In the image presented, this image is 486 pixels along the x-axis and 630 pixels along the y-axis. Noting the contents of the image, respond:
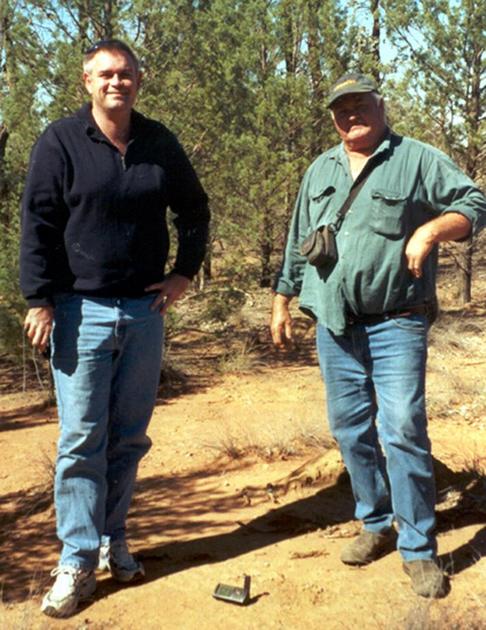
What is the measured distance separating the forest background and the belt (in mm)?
4256

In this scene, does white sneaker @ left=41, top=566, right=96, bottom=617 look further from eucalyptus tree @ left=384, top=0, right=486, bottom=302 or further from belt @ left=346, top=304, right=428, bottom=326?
eucalyptus tree @ left=384, top=0, right=486, bottom=302

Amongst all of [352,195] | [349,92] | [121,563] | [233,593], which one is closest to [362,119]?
[349,92]

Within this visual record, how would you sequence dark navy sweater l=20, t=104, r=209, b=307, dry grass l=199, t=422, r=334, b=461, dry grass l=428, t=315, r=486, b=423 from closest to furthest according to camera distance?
dark navy sweater l=20, t=104, r=209, b=307
dry grass l=199, t=422, r=334, b=461
dry grass l=428, t=315, r=486, b=423

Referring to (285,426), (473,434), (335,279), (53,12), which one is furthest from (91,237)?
(53,12)

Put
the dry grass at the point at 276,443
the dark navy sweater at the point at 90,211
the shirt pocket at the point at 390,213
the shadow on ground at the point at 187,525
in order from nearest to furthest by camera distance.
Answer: the dark navy sweater at the point at 90,211, the shirt pocket at the point at 390,213, the shadow on ground at the point at 187,525, the dry grass at the point at 276,443

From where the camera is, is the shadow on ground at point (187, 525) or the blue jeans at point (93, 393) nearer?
the blue jeans at point (93, 393)

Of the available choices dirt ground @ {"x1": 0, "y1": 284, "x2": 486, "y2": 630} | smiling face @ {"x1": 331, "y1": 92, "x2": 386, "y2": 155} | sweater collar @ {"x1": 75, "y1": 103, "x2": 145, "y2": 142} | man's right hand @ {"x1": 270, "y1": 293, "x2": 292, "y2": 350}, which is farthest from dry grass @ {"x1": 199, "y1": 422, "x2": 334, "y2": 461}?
sweater collar @ {"x1": 75, "y1": 103, "x2": 145, "y2": 142}

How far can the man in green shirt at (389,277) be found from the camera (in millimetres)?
2912

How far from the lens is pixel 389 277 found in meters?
2.93

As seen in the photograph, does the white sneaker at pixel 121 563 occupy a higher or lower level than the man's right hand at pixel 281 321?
lower

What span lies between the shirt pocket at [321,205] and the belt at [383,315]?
1.34 ft

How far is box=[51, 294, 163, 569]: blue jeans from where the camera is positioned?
2898 millimetres

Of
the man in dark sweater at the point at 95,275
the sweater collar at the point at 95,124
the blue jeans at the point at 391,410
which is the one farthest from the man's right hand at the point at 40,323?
the blue jeans at the point at 391,410

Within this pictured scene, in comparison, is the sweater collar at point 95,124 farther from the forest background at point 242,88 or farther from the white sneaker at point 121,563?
the forest background at point 242,88
